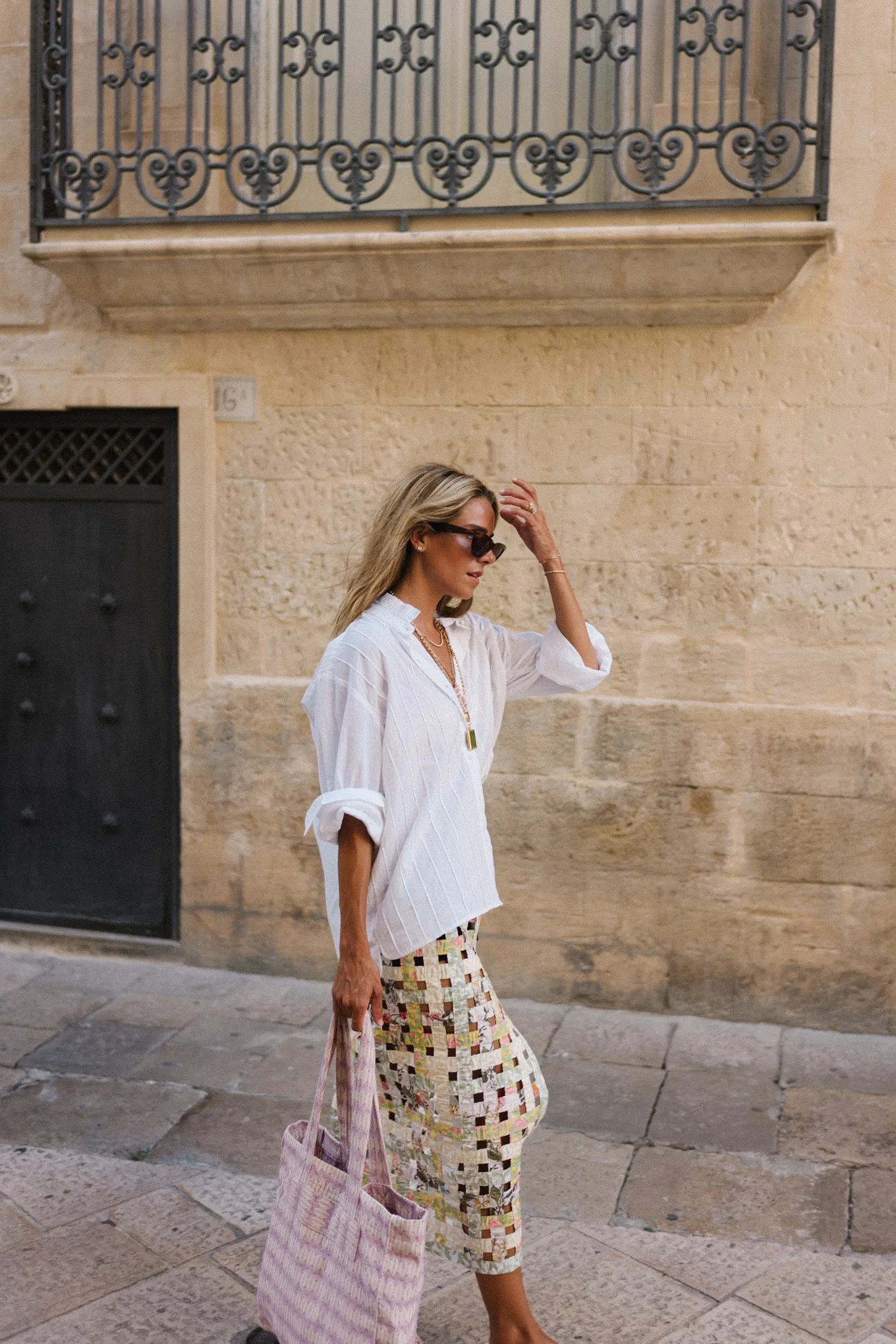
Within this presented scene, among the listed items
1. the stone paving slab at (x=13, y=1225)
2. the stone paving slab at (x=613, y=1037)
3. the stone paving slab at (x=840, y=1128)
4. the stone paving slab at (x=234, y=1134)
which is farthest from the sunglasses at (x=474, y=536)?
the stone paving slab at (x=613, y=1037)

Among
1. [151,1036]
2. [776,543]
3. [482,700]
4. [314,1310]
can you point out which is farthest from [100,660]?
[314,1310]

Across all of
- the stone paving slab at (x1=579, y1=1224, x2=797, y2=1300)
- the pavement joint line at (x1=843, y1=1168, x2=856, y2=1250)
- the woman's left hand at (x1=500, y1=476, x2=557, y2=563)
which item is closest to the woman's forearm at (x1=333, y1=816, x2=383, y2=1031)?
the woman's left hand at (x1=500, y1=476, x2=557, y2=563)

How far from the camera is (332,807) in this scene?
2619mm

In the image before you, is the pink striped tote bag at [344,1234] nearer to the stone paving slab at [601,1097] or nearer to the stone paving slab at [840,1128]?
the stone paving slab at [601,1097]

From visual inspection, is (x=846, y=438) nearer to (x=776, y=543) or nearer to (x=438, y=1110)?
(x=776, y=543)

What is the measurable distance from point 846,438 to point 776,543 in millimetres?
444

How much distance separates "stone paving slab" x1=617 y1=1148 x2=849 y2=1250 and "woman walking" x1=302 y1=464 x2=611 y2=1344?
0.88 m

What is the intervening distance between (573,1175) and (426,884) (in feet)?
5.13

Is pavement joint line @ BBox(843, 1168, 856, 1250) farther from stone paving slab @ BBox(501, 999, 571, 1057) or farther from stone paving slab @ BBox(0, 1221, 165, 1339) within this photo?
stone paving slab @ BBox(0, 1221, 165, 1339)

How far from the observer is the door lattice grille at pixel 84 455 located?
18.6 ft

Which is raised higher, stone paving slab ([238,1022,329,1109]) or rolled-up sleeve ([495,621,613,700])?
rolled-up sleeve ([495,621,613,700])

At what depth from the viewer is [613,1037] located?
4891mm

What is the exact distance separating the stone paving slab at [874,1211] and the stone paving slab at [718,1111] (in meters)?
0.31

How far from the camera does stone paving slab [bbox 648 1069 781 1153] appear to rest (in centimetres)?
403
